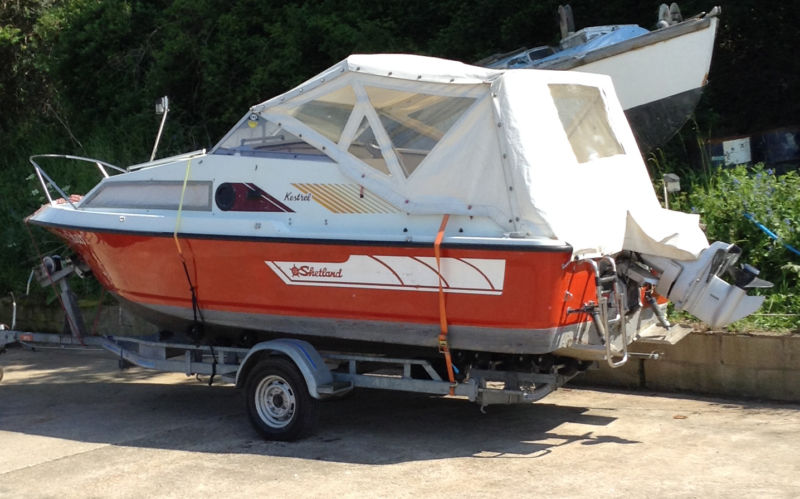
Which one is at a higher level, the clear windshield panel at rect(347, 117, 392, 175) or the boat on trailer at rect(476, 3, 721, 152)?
the boat on trailer at rect(476, 3, 721, 152)

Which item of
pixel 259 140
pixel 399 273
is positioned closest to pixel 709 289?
pixel 399 273

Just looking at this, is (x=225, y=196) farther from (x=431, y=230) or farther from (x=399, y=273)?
(x=431, y=230)

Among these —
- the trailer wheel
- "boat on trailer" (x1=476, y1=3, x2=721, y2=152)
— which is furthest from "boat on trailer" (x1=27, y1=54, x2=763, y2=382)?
"boat on trailer" (x1=476, y1=3, x2=721, y2=152)

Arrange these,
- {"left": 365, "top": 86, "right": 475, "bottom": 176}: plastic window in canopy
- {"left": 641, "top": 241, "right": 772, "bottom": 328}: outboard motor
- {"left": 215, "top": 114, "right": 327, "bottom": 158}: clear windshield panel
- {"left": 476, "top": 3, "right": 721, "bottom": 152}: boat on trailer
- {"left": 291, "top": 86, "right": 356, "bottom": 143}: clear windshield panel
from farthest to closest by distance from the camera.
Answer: {"left": 476, "top": 3, "right": 721, "bottom": 152}: boat on trailer, {"left": 215, "top": 114, "right": 327, "bottom": 158}: clear windshield panel, {"left": 291, "top": 86, "right": 356, "bottom": 143}: clear windshield panel, {"left": 365, "top": 86, "right": 475, "bottom": 176}: plastic window in canopy, {"left": 641, "top": 241, "right": 772, "bottom": 328}: outboard motor

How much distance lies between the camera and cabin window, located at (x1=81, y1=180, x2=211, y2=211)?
24.9 ft

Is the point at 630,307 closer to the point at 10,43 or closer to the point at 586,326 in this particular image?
the point at 586,326

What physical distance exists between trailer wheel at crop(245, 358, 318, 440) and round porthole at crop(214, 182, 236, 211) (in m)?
1.21

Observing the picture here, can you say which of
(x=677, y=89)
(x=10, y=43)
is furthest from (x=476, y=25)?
(x=10, y=43)

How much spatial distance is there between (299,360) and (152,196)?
6.38 feet

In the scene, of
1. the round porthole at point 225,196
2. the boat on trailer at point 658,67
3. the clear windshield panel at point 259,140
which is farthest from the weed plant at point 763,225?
the round porthole at point 225,196

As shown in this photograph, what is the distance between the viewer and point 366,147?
705 centimetres

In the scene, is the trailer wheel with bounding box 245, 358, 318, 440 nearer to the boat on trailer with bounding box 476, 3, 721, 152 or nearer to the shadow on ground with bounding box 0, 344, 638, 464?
the shadow on ground with bounding box 0, 344, 638, 464

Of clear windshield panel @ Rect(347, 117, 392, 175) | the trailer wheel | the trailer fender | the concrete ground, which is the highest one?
clear windshield panel @ Rect(347, 117, 392, 175)

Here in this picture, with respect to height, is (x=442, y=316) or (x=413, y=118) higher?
(x=413, y=118)
